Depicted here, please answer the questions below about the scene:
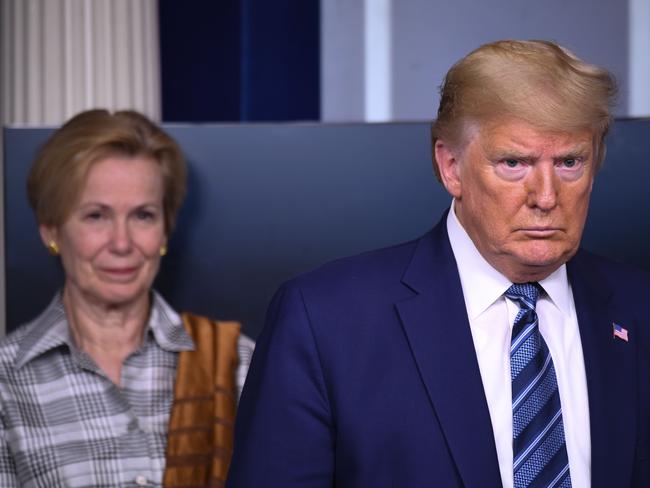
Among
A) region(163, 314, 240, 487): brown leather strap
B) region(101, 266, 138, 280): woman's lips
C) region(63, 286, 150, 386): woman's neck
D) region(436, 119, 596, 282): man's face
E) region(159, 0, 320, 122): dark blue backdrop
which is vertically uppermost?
region(159, 0, 320, 122): dark blue backdrop

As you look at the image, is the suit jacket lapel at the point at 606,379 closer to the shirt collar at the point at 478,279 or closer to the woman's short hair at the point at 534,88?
the shirt collar at the point at 478,279

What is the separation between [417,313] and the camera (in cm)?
184

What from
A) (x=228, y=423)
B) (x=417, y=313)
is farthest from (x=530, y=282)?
(x=228, y=423)

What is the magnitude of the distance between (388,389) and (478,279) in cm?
24

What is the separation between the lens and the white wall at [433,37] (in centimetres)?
419

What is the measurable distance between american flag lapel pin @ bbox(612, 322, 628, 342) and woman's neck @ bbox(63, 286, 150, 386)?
4.01 ft

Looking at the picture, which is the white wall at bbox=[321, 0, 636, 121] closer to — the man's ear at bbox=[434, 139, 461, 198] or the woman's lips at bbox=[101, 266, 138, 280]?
the woman's lips at bbox=[101, 266, 138, 280]

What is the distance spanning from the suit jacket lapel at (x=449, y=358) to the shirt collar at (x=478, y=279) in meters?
0.02

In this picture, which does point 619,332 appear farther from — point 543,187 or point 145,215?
point 145,215

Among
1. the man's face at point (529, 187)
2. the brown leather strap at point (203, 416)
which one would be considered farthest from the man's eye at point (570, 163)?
the brown leather strap at point (203, 416)

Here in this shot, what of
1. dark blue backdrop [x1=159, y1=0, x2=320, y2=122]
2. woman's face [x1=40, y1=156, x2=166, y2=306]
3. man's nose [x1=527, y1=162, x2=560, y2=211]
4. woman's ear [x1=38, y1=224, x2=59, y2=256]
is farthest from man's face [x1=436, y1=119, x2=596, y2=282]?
dark blue backdrop [x1=159, y1=0, x2=320, y2=122]

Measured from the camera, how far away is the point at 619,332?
6.34ft

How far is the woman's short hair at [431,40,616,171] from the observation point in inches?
68.1

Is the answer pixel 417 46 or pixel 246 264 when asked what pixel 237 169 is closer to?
pixel 246 264
